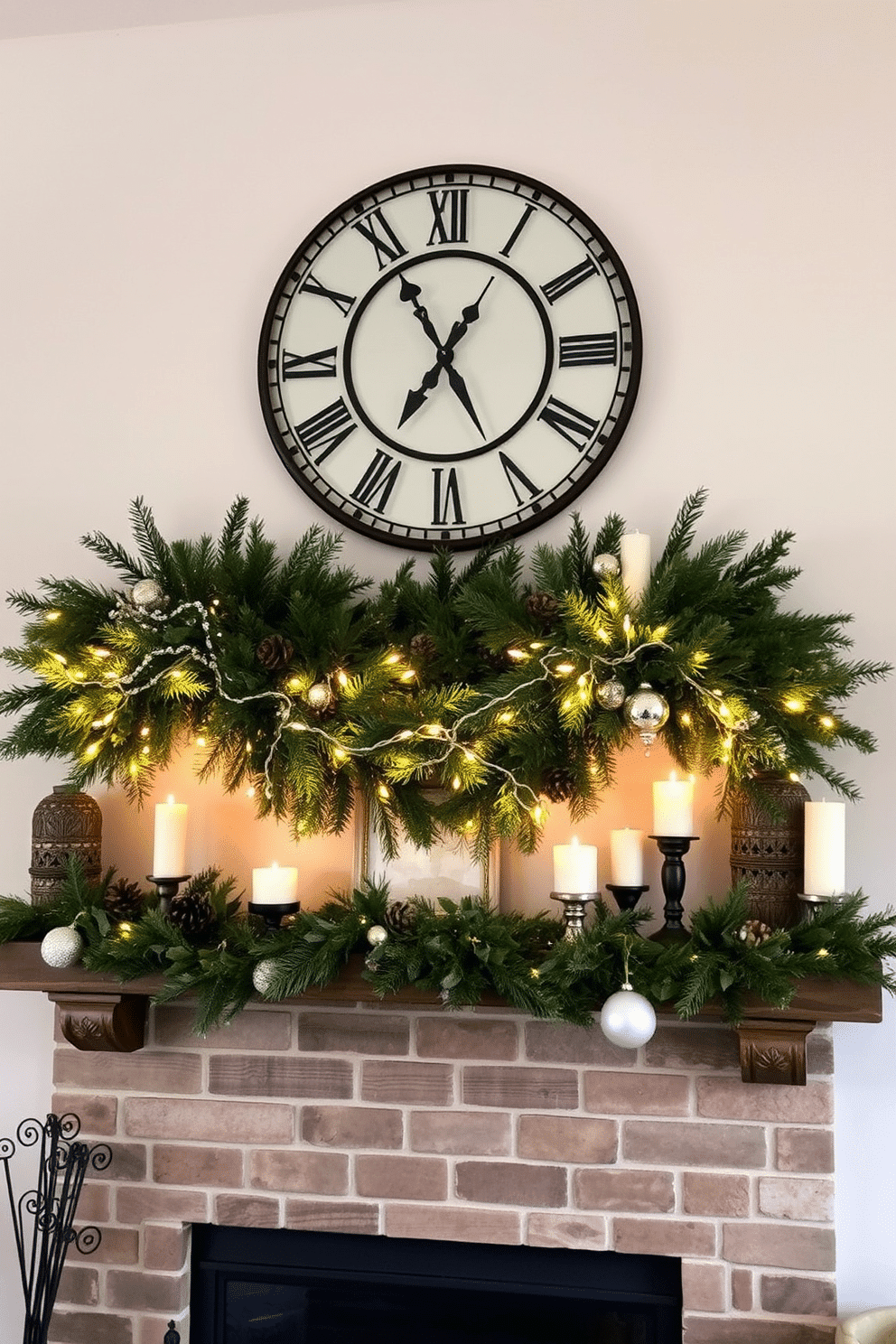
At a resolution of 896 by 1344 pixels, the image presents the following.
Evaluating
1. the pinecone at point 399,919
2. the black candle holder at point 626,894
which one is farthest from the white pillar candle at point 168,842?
the black candle holder at point 626,894

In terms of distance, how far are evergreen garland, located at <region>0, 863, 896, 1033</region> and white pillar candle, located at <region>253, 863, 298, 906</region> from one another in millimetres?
40

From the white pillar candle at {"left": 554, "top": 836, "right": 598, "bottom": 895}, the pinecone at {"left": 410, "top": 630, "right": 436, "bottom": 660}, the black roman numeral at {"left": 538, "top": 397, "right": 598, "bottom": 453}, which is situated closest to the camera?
the white pillar candle at {"left": 554, "top": 836, "right": 598, "bottom": 895}

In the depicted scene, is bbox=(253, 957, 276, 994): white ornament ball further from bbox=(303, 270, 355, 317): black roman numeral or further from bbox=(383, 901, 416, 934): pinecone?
bbox=(303, 270, 355, 317): black roman numeral

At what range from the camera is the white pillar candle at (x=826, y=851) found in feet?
4.99

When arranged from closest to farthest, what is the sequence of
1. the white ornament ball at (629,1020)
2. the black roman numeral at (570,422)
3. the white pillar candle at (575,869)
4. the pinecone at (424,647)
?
the white ornament ball at (629,1020)
the white pillar candle at (575,869)
the pinecone at (424,647)
the black roman numeral at (570,422)

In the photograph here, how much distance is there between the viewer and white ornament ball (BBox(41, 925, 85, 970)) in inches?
63.8

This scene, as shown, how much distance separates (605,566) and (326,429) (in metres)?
0.56

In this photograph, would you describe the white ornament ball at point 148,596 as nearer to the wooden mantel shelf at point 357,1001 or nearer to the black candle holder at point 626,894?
the wooden mantel shelf at point 357,1001

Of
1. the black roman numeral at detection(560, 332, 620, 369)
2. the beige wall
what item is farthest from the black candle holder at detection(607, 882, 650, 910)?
the black roman numeral at detection(560, 332, 620, 369)

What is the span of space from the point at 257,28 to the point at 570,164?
64 cm

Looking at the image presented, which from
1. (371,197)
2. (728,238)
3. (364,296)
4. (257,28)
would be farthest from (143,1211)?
(257,28)

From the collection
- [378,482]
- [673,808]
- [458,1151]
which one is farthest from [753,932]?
[378,482]

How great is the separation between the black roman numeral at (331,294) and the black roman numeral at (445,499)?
33 cm

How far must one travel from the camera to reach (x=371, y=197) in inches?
74.3
